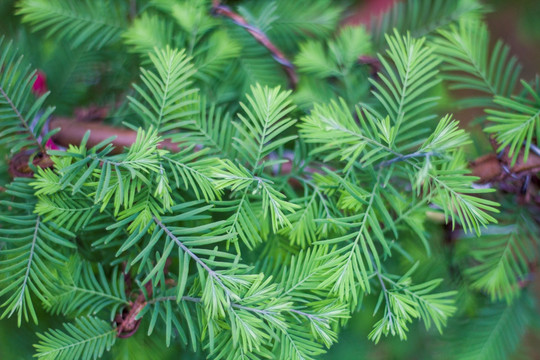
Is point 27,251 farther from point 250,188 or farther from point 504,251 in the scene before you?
point 504,251

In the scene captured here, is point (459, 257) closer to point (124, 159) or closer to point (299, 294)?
point (299, 294)

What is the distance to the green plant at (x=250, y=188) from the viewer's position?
244mm

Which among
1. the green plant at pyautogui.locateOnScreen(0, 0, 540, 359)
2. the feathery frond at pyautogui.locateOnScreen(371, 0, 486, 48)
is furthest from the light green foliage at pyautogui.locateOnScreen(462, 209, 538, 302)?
the feathery frond at pyautogui.locateOnScreen(371, 0, 486, 48)

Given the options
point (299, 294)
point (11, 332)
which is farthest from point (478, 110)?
point (11, 332)

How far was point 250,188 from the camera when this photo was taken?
277 mm

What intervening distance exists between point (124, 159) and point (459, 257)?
321 mm

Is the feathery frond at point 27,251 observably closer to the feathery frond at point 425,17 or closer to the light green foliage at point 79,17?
the light green foliage at point 79,17

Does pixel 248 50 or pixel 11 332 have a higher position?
pixel 248 50

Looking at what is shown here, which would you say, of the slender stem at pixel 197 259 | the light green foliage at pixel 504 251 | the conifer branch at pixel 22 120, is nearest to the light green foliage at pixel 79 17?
the conifer branch at pixel 22 120

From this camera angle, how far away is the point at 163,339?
13.2 inches

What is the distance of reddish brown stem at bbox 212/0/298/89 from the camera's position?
37 cm

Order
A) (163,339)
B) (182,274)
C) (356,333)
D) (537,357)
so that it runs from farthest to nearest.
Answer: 1. (537,357)
2. (356,333)
3. (163,339)
4. (182,274)

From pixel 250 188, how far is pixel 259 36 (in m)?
0.17

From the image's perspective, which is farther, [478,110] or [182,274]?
[478,110]
